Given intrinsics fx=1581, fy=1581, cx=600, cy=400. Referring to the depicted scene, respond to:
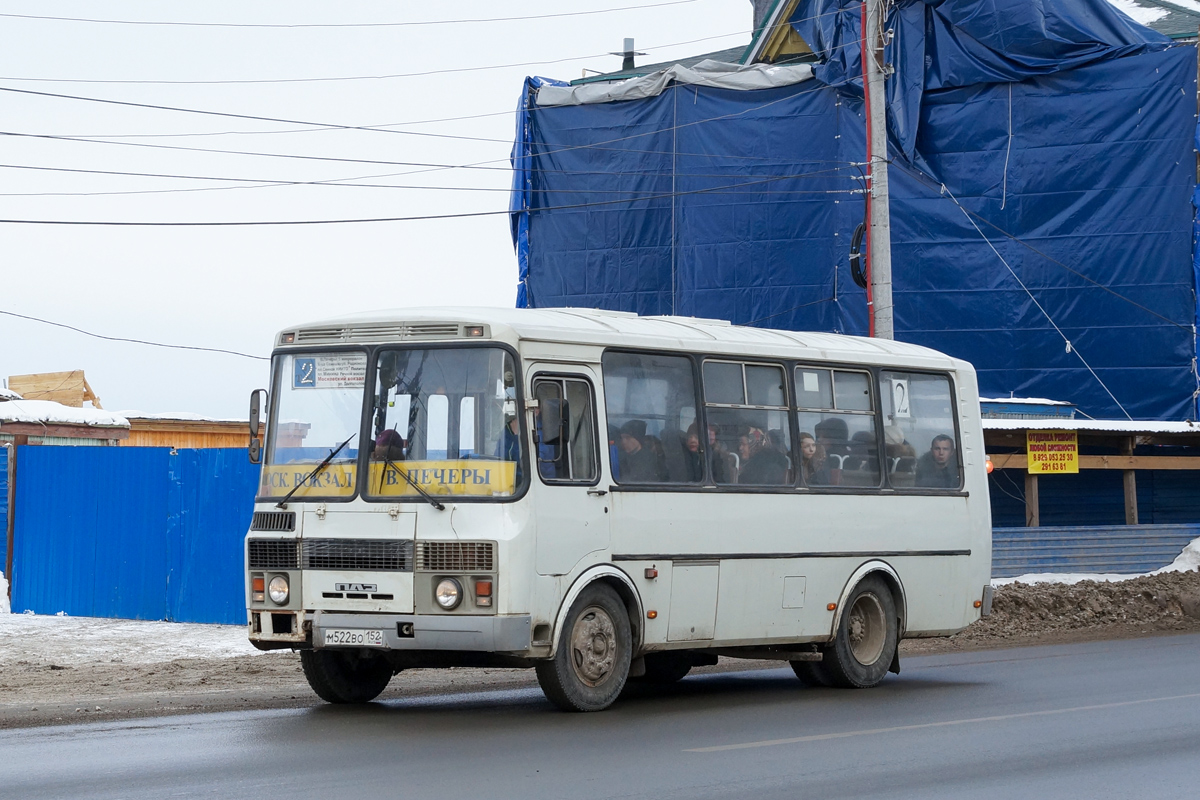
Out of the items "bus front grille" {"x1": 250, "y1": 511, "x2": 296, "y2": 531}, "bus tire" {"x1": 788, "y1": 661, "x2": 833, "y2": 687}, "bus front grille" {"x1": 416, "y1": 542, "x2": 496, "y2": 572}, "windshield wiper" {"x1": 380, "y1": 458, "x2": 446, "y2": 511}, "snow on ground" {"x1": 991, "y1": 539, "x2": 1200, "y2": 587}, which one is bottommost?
"bus tire" {"x1": 788, "y1": 661, "x2": 833, "y2": 687}

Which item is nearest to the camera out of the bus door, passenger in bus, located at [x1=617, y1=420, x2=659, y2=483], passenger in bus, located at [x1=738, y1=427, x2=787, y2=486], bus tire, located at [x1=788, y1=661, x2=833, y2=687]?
the bus door

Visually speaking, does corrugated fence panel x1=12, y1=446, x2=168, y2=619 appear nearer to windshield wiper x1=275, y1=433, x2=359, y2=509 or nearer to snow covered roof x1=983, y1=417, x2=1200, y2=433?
windshield wiper x1=275, y1=433, x2=359, y2=509

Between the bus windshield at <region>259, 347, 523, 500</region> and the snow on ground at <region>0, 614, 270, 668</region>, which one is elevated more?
the bus windshield at <region>259, 347, 523, 500</region>

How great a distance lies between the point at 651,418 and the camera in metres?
11.8

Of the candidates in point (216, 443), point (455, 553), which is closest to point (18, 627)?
point (455, 553)

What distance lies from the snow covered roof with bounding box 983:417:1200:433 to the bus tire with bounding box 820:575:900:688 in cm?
1010

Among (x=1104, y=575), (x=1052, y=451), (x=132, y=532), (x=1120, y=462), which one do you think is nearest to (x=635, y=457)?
(x=132, y=532)

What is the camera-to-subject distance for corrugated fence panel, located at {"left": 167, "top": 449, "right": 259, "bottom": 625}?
57.2ft

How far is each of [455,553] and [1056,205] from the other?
2147 centimetres

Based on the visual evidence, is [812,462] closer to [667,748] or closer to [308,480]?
[667,748]

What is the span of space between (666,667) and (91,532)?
8.25 m

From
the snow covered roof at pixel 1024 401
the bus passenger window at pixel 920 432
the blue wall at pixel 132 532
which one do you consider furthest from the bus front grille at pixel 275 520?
the snow covered roof at pixel 1024 401

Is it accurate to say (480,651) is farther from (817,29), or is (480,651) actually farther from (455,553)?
(817,29)

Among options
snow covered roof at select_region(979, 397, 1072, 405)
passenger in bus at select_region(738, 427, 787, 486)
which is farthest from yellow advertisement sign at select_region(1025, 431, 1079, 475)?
passenger in bus at select_region(738, 427, 787, 486)
